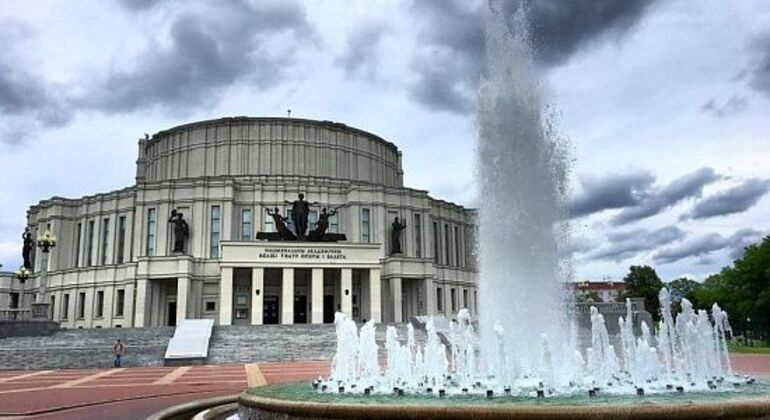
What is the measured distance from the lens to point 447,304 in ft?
169

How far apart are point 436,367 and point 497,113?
21.0ft

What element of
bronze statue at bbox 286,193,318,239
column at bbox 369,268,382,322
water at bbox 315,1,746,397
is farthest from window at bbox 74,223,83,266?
water at bbox 315,1,746,397

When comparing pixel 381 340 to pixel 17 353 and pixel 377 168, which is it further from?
pixel 377 168

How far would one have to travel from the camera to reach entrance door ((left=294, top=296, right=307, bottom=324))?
151 ft

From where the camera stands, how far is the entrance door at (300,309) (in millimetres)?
46031

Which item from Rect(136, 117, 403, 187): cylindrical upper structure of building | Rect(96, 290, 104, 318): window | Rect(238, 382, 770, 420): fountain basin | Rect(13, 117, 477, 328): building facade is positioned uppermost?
Rect(136, 117, 403, 187): cylindrical upper structure of building

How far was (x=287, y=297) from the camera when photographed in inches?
1641

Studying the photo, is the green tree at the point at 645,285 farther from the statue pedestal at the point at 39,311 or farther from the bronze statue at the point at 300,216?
the statue pedestal at the point at 39,311

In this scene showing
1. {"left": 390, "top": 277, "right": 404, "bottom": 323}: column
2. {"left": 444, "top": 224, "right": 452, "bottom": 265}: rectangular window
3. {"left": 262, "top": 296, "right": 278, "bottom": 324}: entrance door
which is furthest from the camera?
{"left": 444, "top": 224, "right": 452, "bottom": 265}: rectangular window

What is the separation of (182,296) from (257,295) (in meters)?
5.58

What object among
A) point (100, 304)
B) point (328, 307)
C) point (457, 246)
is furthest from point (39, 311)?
point (457, 246)

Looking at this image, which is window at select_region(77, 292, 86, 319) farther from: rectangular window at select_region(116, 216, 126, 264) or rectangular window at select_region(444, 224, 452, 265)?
rectangular window at select_region(444, 224, 452, 265)

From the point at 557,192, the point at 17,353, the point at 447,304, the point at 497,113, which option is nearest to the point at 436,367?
the point at 557,192

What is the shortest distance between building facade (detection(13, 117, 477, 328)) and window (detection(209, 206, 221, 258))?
8 centimetres
